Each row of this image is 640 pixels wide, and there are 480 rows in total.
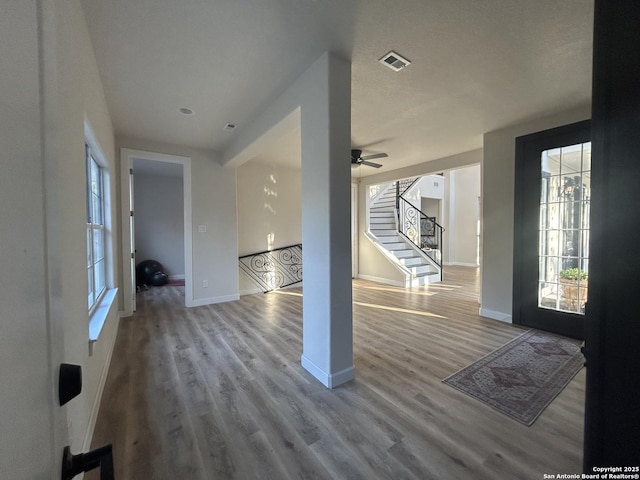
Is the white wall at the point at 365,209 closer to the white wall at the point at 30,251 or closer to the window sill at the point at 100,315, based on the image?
the window sill at the point at 100,315

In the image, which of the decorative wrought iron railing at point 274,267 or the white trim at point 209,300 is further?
the decorative wrought iron railing at point 274,267

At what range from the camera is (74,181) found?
1.47m

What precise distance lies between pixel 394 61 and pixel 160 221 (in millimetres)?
6591

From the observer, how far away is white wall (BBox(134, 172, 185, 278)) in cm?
650

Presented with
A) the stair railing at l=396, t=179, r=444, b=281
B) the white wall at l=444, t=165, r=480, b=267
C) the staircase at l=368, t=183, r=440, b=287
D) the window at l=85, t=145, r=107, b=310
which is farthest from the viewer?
the white wall at l=444, t=165, r=480, b=267

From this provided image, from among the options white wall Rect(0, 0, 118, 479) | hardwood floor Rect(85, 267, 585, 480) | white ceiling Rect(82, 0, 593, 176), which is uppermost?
white ceiling Rect(82, 0, 593, 176)

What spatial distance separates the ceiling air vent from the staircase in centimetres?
439

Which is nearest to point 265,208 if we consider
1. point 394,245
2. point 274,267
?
point 274,267

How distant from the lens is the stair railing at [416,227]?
7648 mm

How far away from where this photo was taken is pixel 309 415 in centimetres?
176

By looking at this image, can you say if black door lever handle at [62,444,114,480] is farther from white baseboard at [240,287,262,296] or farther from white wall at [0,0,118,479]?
white baseboard at [240,287,262,296]

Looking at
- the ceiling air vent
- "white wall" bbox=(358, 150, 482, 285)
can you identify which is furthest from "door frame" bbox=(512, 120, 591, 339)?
the ceiling air vent

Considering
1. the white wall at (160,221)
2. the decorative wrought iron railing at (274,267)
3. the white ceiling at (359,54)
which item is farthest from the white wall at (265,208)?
the white wall at (160,221)

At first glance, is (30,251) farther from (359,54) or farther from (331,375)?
(359,54)
